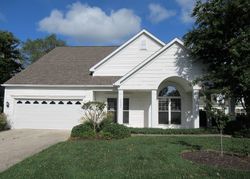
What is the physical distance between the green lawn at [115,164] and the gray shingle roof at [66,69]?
8.47m

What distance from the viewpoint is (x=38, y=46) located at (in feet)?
190

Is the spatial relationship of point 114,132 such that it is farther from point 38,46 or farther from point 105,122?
point 38,46

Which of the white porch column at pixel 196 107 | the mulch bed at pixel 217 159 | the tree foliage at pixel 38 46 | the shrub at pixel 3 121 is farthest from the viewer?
the tree foliage at pixel 38 46

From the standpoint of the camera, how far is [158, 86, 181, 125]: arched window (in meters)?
18.6

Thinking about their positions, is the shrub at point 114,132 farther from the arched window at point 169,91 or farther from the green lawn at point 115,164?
the arched window at point 169,91

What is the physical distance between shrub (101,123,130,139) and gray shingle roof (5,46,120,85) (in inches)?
182

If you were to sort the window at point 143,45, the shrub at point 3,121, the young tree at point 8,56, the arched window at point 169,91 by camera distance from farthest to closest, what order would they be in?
1. the young tree at point 8,56
2. the window at point 143,45
3. the arched window at point 169,91
4. the shrub at point 3,121

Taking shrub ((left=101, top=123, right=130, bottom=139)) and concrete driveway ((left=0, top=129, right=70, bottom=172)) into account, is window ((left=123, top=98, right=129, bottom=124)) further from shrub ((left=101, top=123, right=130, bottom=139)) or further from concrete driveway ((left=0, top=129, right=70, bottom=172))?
concrete driveway ((left=0, top=129, right=70, bottom=172))

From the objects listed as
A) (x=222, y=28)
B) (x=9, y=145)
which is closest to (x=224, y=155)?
(x=222, y=28)

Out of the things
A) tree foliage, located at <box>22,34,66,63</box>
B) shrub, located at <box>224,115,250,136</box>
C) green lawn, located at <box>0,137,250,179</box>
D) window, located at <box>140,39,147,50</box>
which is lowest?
green lawn, located at <box>0,137,250,179</box>

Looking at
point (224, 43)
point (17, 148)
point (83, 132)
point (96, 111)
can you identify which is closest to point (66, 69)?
point (96, 111)

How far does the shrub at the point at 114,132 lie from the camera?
13727mm

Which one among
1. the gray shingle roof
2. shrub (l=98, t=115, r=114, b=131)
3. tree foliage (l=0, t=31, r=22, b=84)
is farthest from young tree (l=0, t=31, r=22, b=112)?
shrub (l=98, t=115, r=114, b=131)

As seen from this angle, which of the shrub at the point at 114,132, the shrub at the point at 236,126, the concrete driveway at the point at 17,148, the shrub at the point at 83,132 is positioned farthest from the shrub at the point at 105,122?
the shrub at the point at 236,126
